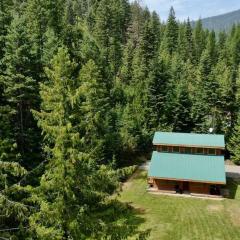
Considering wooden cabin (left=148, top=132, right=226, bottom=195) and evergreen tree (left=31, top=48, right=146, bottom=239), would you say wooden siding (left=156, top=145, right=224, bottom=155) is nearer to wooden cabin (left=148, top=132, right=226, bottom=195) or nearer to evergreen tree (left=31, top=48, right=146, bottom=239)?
wooden cabin (left=148, top=132, right=226, bottom=195)

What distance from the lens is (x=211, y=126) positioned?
213ft

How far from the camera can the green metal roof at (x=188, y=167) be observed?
1729 inches

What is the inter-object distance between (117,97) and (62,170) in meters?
47.8

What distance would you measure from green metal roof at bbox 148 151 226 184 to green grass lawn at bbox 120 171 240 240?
8.31 ft

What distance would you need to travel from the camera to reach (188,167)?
45.6 metres

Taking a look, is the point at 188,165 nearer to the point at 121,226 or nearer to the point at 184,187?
the point at 184,187

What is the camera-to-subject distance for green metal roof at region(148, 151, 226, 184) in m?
43.9

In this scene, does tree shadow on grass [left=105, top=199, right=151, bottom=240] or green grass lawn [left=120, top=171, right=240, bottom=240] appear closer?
tree shadow on grass [left=105, top=199, right=151, bottom=240]

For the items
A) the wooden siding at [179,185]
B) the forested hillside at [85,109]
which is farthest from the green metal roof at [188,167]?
the forested hillside at [85,109]

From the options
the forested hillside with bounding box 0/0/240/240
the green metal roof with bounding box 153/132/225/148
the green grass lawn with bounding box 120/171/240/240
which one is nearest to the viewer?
the forested hillside with bounding box 0/0/240/240

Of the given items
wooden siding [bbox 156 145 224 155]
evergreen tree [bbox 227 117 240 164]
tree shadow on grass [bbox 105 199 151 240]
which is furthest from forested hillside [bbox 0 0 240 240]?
wooden siding [bbox 156 145 224 155]

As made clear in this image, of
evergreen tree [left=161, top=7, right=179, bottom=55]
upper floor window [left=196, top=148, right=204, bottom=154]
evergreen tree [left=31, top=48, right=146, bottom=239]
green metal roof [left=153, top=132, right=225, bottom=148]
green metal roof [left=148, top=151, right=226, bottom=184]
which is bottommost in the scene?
green metal roof [left=148, top=151, right=226, bottom=184]

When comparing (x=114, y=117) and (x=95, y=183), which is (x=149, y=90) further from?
(x=95, y=183)

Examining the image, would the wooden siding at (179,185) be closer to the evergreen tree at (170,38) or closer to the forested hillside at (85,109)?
the forested hillside at (85,109)
